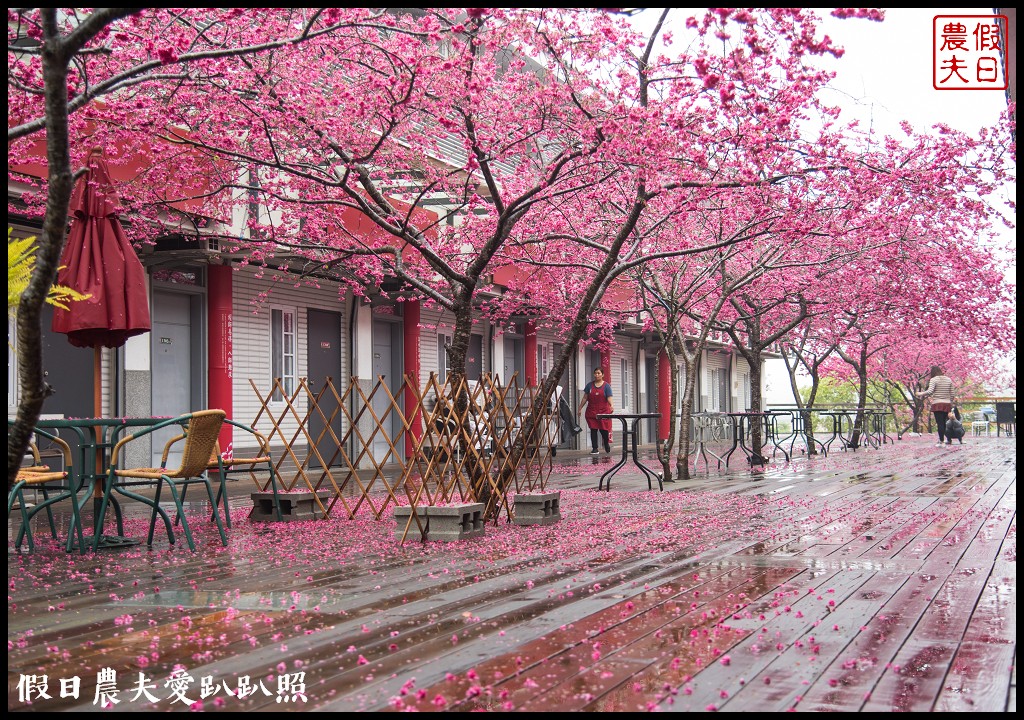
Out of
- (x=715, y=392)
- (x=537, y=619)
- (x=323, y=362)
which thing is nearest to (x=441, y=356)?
(x=323, y=362)

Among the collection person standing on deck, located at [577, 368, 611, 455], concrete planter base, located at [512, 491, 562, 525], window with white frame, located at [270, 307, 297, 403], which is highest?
window with white frame, located at [270, 307, 297, 403]

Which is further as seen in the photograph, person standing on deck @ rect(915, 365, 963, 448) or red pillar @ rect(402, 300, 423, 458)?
person standing on deck @ rect(915, 365, 963, 448)

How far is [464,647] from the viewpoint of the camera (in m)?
4.30

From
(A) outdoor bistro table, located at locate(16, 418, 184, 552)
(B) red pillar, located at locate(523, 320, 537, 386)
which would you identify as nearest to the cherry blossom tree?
(A) outdoor bistro table, located at locate(16, 418, 184, 552)

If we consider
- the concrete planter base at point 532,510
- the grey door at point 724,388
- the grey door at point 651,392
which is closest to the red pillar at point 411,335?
the concrete planter base at point 532,510

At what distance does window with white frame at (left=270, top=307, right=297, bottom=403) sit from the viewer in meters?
16.0

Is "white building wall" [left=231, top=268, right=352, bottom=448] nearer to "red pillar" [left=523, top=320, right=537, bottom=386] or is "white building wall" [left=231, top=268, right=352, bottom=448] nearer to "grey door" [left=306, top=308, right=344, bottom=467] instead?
"grey door" [left=306, top=308, right=344, bottom=467]

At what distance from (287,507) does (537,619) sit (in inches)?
191

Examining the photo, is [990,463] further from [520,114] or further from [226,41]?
[226,41]

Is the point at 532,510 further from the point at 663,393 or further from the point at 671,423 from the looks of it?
the point at 663,393

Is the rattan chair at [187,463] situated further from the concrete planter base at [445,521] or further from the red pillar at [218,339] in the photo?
the red pillar at [218,339]

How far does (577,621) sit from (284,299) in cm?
1223

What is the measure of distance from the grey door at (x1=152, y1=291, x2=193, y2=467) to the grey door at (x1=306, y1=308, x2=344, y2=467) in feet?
8.43

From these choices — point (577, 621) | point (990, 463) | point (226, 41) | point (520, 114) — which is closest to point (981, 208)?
point (520, 114)
